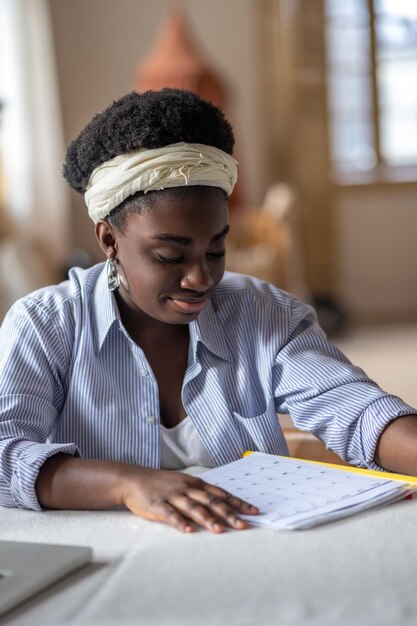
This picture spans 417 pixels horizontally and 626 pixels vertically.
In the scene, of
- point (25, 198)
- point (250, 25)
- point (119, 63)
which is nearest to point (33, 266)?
point (25, 198)

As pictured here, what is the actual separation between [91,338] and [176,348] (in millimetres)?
144

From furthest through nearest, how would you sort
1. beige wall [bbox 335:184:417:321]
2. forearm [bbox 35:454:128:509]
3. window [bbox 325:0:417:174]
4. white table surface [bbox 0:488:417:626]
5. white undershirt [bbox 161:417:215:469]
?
beige wall [bbox 335:184:417:321] → window [bbox 325:0:417:174] → white undershirt [bbox 161:417:215:469] → forearm [bbox 35:454:128:509] → white table surface [bbox 0:488:417:626]

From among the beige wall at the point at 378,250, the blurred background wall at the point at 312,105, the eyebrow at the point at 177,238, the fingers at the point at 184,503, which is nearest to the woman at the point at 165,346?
the eyebrow at the point at 177,238

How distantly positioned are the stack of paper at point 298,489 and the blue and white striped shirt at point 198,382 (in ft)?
0.44

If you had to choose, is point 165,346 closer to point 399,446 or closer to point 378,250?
point 399,446

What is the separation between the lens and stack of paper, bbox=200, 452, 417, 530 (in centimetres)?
112

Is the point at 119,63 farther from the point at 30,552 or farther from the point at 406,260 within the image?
the point at 30,552

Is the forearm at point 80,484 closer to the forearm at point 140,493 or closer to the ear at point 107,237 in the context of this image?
the forearm at point 140,493

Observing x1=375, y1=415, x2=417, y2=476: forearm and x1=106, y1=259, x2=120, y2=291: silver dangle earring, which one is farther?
x1=106, y1=259, x2=120, y2=291: silver dangle earring

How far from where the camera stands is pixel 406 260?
6.36 metres

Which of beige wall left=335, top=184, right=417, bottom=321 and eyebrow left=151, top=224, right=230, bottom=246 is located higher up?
eyebrow left=151, top=224, right=230, bottom=246

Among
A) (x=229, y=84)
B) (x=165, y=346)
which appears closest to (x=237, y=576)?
(x=165, y=346)

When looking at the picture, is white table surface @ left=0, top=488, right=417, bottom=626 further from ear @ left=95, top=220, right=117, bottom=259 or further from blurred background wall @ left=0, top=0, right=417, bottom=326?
blurred background wall @ left=0, top=0, right=417, bottom=326

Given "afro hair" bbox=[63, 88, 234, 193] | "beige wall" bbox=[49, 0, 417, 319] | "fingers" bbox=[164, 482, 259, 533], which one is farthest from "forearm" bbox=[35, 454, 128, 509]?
"beige wall" bbox=[49, 0, 417, 319]
